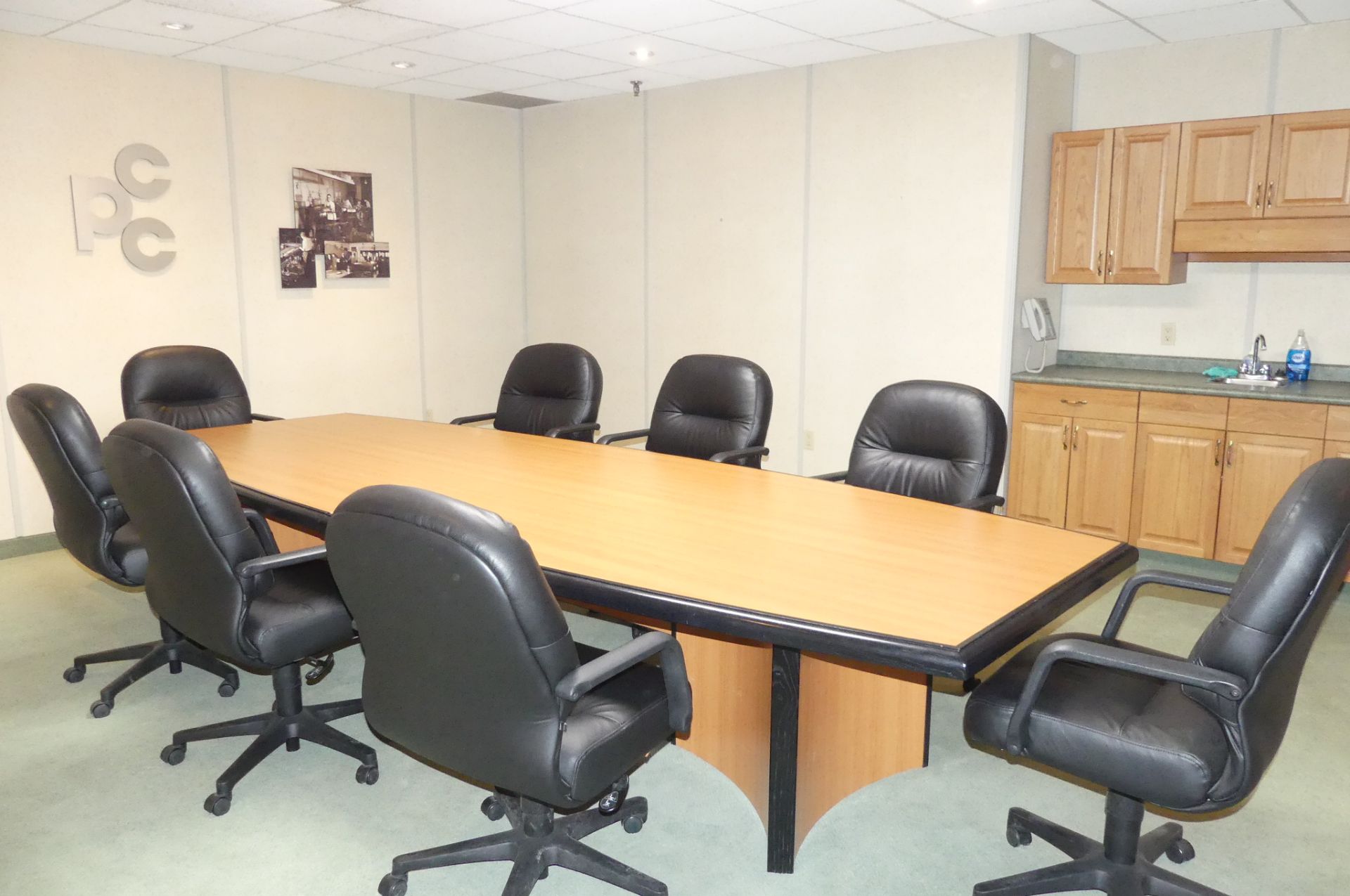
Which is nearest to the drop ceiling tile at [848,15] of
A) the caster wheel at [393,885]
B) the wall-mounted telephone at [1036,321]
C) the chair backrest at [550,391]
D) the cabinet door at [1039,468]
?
the wall-mounted telephone at [1036,321]

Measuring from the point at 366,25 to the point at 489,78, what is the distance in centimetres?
138

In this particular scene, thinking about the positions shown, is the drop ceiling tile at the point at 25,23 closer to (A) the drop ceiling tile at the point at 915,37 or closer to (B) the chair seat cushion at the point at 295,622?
(B) the chair seat cushion at the point at 295,622

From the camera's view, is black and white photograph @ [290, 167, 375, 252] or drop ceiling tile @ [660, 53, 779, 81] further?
black and white photograph @ [290, 167, 375, 252]

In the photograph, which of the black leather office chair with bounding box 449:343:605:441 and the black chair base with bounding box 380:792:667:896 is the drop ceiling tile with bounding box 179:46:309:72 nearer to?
the black leather office chair with bounding box 449:343:605:441

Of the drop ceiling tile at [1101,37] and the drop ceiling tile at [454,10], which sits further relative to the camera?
the drop ceiling tile at [1101,37]

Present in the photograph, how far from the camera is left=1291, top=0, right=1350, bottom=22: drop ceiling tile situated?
14.1 feet

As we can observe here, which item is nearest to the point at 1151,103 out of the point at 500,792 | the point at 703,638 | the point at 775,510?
the point at 775,510

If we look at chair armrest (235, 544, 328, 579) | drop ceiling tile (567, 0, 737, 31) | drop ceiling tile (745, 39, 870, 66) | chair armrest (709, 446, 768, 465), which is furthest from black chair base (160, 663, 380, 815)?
drop ceiling tile (745, 39, 870, 66)

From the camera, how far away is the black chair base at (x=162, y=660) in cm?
346

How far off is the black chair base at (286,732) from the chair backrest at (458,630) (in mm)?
936

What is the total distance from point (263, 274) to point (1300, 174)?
5.59 metres

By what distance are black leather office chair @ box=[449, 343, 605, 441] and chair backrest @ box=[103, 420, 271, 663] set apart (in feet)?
6.85

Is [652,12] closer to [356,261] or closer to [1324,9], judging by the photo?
[356,261]

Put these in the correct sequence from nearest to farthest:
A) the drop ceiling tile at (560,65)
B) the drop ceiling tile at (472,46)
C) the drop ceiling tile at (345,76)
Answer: the drop ceiling tile at (472,46), the drop ceiling tile at (560,65), the drop ceiling tile at (345,76)
